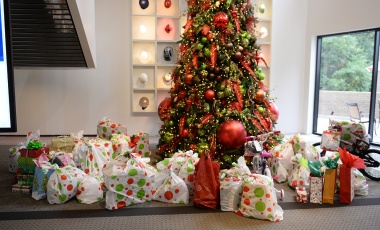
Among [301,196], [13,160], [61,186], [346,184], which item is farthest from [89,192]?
[346,184]

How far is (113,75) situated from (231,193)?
11.8ft

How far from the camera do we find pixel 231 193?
2.48 metres

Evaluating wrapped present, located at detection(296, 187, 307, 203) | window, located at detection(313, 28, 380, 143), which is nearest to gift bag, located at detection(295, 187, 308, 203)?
wrapped present, located at detection(296, 187, 307, 203)

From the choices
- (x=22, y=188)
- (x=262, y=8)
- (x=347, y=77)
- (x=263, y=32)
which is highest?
(x=262, y=8)

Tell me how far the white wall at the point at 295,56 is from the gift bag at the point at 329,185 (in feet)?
10.8

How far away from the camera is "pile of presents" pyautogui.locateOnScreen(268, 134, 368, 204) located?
103 inches

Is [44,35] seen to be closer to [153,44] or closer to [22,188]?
[153,44]

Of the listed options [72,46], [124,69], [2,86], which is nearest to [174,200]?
[2,86]

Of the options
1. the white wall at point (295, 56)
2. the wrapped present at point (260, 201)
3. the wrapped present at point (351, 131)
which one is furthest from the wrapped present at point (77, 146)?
the white wall at point (295, 56)

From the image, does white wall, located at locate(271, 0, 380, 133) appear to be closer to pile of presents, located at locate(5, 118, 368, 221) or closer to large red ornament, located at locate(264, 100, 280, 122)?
large red ornament, located at locate(264, 100, 280, 122)

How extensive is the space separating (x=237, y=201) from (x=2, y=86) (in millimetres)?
1807

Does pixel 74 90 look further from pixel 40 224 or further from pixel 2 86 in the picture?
pixel 2 86

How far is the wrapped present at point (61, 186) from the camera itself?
260 cm

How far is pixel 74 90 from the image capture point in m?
5.43
